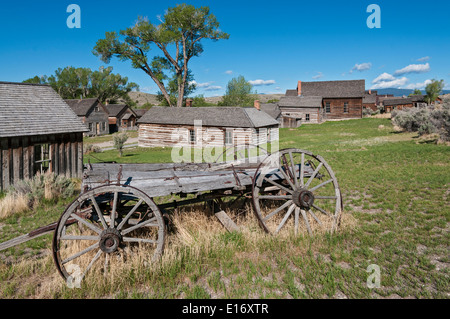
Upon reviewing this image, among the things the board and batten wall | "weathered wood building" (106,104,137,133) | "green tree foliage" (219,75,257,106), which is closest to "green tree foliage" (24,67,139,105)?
"weathered wood building" (106,104,137,133)

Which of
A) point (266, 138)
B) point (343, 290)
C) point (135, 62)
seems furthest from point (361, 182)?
point (135, 62)

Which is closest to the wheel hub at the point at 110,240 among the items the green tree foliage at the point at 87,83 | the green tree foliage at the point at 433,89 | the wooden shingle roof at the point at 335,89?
the wooden shingle roof at the point at 335,89

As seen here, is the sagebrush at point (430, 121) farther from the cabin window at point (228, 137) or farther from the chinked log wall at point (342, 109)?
the chinked log wall at point (342, 109)

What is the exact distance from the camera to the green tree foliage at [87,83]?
65000 millimetres

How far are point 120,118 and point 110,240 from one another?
1916 inches

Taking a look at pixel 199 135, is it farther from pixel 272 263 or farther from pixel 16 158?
pixel 272 263

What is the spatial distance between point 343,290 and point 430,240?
2814 millimetres

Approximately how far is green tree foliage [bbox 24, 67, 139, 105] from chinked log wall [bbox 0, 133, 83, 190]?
5471cm

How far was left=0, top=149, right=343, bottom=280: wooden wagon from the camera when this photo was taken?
446 centimetres

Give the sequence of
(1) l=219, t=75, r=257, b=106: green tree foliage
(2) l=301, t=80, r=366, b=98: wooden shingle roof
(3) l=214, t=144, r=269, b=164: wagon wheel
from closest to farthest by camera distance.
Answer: (3) l=214, t=144, r=269, b=164: wagon wheel < (2) l=301, t=80, r=366, b=98: wooden shingle roof < (1) l=219, t=75, r=257, b=106: green tree foliage

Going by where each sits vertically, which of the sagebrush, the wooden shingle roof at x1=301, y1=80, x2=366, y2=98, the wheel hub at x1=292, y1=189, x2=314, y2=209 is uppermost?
the wooden shingle roof at x1=301, y1=80, x2=366, y2=98

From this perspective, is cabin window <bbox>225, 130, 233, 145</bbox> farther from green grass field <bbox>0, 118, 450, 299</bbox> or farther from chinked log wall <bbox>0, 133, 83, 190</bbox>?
green grass field <bbox>0, 118, 450, 299</bbox>
